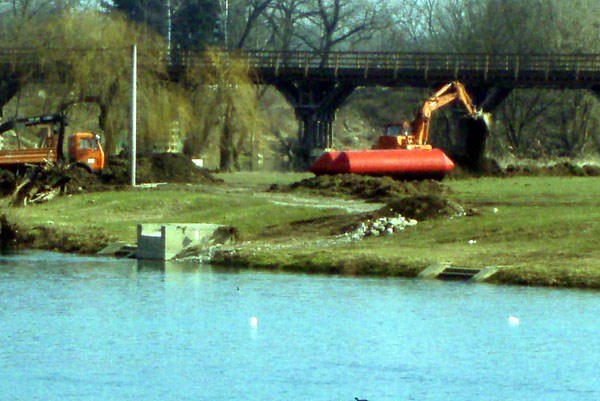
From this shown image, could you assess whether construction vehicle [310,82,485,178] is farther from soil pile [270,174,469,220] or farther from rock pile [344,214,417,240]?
rock pile [344,214,417,240]

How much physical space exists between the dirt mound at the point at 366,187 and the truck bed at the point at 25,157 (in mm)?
9820

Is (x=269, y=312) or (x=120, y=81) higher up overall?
(x=120, y=81)

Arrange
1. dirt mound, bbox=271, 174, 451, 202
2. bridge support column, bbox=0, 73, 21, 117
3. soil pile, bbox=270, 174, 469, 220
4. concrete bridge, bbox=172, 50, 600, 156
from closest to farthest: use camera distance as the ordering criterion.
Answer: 1. soil pile, bbox=270, 174, 469, 220
2. dirt mound, bbox=271, 174, 451, 202
3. bridge support column, bbox=0, 73, 21, 117
4. concrete bridge, bbox=172, 50, 600, 156

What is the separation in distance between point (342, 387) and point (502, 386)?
90.0 inches

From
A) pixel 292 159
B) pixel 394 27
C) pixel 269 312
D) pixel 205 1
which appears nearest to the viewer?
pixel 269 312

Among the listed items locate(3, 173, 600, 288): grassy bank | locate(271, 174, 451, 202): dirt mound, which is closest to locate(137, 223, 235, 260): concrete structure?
locate(3, 173, 600, 288): grassy bank

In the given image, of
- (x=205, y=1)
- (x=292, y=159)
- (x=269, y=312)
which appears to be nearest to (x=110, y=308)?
(x=269, y=312)

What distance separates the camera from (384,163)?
187 ft

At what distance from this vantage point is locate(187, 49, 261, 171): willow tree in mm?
73875

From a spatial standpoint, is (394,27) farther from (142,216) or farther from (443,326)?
(443,326)

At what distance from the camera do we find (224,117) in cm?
7400

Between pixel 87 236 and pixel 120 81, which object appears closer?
pixel 87 236

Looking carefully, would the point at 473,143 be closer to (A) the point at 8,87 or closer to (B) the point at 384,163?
(B) the point at 384,163

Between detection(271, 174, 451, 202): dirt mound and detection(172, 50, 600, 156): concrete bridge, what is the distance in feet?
94.4
